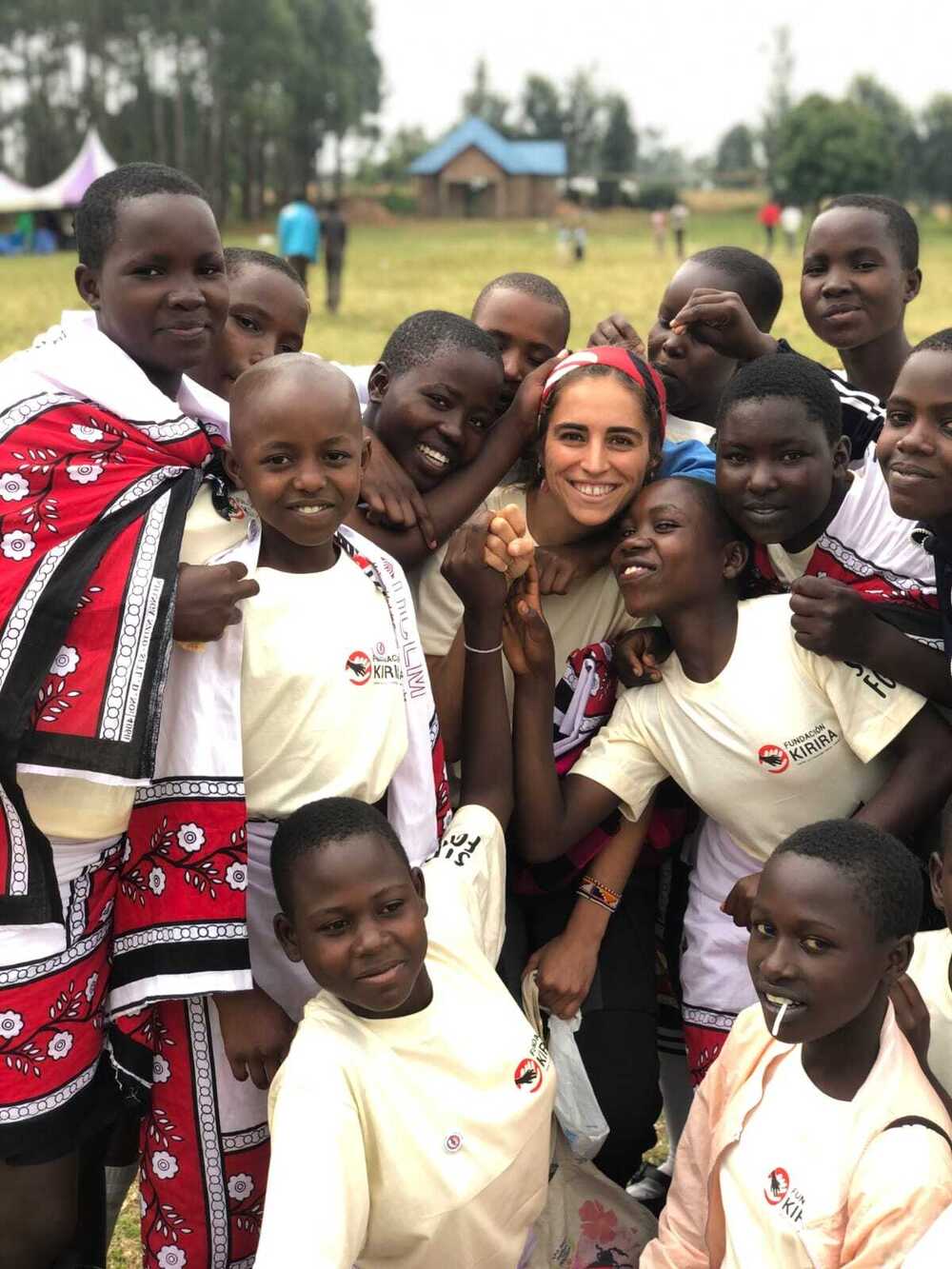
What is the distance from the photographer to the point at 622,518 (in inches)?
116

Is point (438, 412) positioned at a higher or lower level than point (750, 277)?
lower

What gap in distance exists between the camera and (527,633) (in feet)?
9.49

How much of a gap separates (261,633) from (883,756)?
4.09 feet

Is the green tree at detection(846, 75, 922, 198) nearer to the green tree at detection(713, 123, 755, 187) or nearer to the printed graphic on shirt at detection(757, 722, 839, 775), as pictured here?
the green tree at detection(713, 123, 755, 187)

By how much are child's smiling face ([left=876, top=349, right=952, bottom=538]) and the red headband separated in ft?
1.73

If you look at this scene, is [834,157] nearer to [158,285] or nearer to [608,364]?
[608,364]

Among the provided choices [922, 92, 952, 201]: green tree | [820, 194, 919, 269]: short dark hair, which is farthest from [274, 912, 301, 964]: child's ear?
[922, 92, 952, 201]: green tree

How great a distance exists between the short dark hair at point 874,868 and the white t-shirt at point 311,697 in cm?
76

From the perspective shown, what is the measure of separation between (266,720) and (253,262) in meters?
1.33

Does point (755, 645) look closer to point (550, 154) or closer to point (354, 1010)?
point (354, 1010)

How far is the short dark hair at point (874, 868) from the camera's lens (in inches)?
93.7

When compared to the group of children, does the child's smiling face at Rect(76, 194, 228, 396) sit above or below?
above

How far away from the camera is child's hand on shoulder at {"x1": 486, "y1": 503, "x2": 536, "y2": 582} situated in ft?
9.07

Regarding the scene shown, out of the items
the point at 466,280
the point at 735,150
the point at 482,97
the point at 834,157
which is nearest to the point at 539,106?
the point at 482,97
